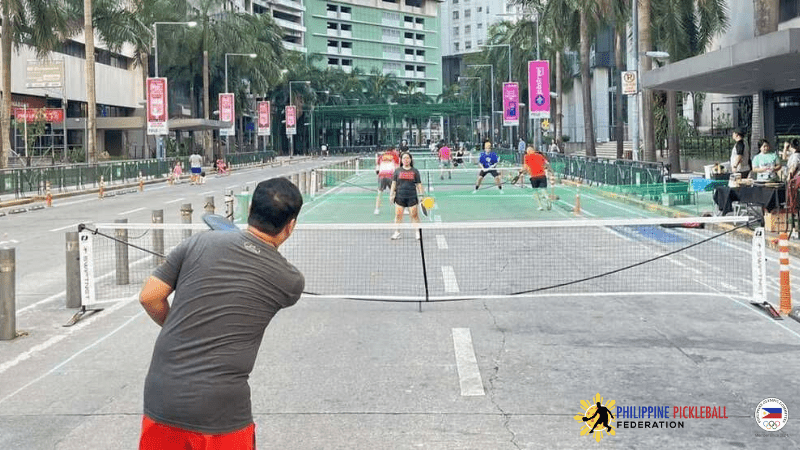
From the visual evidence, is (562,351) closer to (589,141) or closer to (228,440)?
(228,440)

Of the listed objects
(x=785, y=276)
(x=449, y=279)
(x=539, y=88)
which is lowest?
(x=449, y=279)

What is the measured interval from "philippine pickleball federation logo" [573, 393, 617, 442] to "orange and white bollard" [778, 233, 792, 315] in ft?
14.7

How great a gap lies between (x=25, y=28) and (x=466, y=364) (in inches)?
1612

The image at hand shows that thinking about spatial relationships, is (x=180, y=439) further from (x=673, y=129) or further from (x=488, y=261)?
(x=673, y=129)

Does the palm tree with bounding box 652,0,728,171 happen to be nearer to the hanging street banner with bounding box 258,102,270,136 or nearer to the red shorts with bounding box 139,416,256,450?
the red shorts with bounding box 139,416,256,450

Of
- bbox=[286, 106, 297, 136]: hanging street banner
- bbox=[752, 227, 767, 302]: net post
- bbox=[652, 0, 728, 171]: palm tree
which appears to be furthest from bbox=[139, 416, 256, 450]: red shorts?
bbox=[286, 106, 297, 136]: hanging street banner

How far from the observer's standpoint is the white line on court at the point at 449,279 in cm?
1359

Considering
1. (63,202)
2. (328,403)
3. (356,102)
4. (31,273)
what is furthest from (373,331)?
(356,102)

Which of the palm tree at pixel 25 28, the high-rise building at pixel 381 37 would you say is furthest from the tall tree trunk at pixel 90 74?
the high-rise building at pixel 381 37

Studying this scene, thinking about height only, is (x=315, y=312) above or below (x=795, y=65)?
below

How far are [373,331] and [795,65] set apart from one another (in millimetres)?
15614

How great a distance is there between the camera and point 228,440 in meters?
4.13

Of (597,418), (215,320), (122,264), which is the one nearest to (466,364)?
(597,418)

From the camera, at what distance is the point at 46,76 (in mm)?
53750
